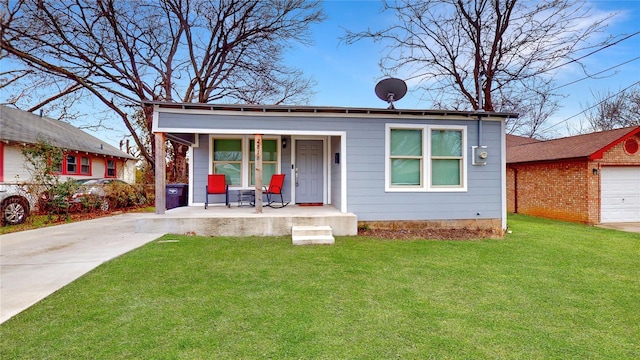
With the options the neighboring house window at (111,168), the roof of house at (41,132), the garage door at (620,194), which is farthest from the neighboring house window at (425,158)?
the neighboring house window at (111,168)

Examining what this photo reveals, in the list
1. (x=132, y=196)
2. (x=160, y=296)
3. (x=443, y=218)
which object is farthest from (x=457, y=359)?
(x=132, y=196)

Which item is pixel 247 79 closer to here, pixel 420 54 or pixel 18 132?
pixel 420 54

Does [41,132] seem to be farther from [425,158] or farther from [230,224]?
[425,158]

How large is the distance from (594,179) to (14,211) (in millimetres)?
16844

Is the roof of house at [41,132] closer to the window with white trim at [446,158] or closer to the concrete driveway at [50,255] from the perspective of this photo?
the concrete driveway at [50,255]

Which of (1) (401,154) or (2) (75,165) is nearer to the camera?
(1) (401,154)

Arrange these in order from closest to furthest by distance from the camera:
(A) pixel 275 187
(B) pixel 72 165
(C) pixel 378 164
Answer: (C) pixel 378 164 → (A) pixel 275 187 → (B) pixel 72 165

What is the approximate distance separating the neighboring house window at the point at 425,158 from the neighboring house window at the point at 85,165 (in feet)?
51.9

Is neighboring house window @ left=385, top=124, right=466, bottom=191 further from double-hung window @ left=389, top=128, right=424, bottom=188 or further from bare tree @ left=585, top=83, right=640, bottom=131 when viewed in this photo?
bare tree @ left=585, top=83, right=640, bottom=131

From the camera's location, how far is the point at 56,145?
12.8 m

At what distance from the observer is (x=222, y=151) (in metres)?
8.07

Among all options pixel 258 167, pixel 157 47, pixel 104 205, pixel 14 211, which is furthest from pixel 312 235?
pixel 157 47

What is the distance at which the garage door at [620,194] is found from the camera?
9867 millimetres

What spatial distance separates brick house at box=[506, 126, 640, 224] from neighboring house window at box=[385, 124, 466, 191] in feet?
19.1
